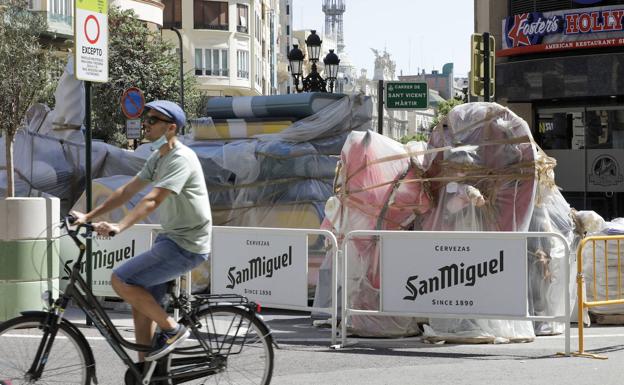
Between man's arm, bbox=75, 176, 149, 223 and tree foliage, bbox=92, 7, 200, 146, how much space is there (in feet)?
141

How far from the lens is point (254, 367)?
21.9 feet

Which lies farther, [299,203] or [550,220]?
[299,203]

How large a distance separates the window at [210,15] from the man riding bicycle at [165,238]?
249ft

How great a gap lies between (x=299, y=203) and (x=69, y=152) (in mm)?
3479

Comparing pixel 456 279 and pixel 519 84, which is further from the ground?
pixel 519 84

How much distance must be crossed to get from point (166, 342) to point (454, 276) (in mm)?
3759

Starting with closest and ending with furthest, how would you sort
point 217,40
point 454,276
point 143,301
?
point 143,301 < point 454,276 < point 217,40

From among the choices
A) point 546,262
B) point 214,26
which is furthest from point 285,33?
point 546,262

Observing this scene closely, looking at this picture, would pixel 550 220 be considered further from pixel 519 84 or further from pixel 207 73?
pixel 207 73

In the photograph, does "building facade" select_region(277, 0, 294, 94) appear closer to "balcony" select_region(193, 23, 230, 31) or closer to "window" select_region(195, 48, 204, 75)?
"balcony" select_region(193, 23, 230, 31)

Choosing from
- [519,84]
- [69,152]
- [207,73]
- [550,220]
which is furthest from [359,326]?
[207,73]

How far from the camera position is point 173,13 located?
264 feet

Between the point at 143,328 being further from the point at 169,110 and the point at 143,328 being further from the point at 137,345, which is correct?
the point at 169,110

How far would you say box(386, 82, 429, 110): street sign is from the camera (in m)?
22.8
